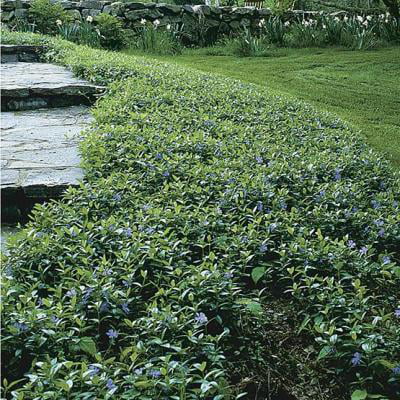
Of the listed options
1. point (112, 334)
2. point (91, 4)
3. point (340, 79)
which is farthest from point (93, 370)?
point (91, 4)

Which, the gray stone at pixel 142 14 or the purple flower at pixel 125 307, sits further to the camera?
the gray stone at pixel 142 14

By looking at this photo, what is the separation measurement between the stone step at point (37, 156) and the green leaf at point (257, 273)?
1116 millimetres

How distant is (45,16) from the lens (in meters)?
10.3

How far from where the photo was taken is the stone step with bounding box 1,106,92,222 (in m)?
2.81

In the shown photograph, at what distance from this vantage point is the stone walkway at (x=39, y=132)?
9.28 feet

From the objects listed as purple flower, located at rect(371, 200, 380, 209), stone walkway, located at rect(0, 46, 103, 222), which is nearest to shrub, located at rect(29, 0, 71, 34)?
stone walkway, located at rect(0, 46, 103, 222)

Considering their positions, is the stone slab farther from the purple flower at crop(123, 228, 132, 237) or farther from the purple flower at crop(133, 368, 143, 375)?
the purple flower at crop(133, 368, 143, 375)

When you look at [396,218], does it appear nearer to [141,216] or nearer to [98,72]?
[141,216]

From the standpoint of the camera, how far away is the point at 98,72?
18.2 feet

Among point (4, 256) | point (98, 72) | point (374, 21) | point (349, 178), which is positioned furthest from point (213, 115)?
point (374, 21)

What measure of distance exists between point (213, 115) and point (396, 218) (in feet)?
6.06

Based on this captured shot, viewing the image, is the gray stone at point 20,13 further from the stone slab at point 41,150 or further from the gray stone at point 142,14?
the stone slab at point 41,150

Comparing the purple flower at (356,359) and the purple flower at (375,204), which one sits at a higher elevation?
the purple flower at (375,204)

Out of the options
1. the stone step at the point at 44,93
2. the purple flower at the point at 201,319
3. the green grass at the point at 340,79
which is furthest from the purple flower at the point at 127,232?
the stone step at the point at 44,93
